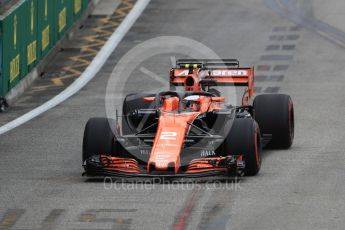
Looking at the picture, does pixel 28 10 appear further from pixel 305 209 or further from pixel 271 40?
pixel 305 209

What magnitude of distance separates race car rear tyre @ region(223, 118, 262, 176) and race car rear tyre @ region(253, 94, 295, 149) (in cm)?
263

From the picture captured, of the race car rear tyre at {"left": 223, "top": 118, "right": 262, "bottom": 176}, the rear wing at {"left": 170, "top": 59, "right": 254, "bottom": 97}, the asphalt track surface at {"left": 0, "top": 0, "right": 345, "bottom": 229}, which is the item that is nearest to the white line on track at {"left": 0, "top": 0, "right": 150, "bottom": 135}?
the asphalt track surface at {"left": 0, "top": 0, "right": 345, "bottom": 229}

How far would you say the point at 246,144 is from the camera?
1994 centimetres

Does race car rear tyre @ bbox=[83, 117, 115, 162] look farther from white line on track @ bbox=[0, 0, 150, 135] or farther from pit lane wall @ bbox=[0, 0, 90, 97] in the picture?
pit lane wall @ bbox=[0, 0, 90, 97]

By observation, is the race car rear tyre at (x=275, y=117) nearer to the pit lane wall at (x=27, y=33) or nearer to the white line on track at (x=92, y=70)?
the white line on track at (x=92, y=70)

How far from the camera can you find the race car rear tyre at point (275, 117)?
22766 millimetres

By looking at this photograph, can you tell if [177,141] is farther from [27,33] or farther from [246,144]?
[27,33]

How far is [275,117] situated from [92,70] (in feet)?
43.7

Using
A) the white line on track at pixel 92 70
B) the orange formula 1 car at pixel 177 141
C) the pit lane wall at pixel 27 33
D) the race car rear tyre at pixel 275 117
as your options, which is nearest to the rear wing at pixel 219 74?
the race car rear tyre at pixel 275 117

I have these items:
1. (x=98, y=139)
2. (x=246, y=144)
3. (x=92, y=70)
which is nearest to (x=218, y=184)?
(x=246, y=144)

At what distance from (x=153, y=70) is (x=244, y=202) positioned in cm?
1739

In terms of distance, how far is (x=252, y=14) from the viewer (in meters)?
41.8

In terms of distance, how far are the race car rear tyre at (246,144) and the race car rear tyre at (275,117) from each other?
2.63 metres

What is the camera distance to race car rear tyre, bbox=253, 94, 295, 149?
74.7 ft
